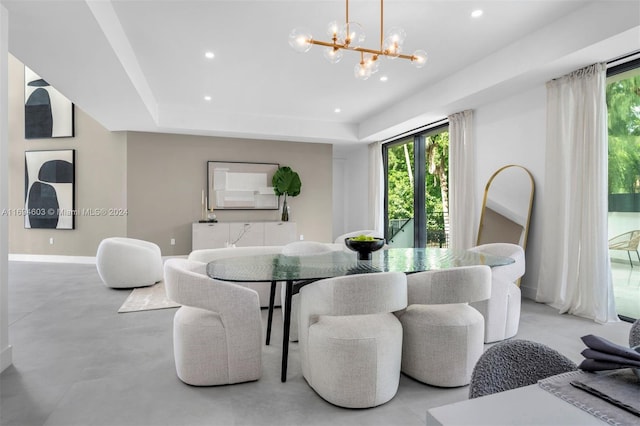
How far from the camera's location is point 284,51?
13.8 ft

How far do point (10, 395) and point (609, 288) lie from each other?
4.80m

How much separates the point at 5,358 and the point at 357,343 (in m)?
2.43

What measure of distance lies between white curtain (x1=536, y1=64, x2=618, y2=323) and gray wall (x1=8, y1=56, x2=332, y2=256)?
17.6 feet

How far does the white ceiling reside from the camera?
125 inches

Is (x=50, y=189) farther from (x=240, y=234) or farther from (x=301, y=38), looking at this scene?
(x=301, y=38)

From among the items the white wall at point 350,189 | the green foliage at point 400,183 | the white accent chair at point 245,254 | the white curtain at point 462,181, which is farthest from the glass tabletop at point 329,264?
the white wall at point 350,189

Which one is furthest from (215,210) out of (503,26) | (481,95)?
(503,26)

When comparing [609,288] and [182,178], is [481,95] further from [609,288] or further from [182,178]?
[182,178]

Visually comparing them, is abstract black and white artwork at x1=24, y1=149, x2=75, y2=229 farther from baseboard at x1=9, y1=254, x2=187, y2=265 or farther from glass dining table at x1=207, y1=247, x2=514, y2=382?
glass dining table at x1=207, y1=247, x2=514, y2=382

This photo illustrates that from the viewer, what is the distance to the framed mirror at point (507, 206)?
4.50 metres

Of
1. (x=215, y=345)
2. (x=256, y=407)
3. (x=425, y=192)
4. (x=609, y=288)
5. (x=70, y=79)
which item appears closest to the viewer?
(x=256, y=407)

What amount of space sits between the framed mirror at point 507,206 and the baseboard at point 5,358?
5011mm

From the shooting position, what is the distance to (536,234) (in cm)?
443

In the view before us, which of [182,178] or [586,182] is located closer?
[586,182]
